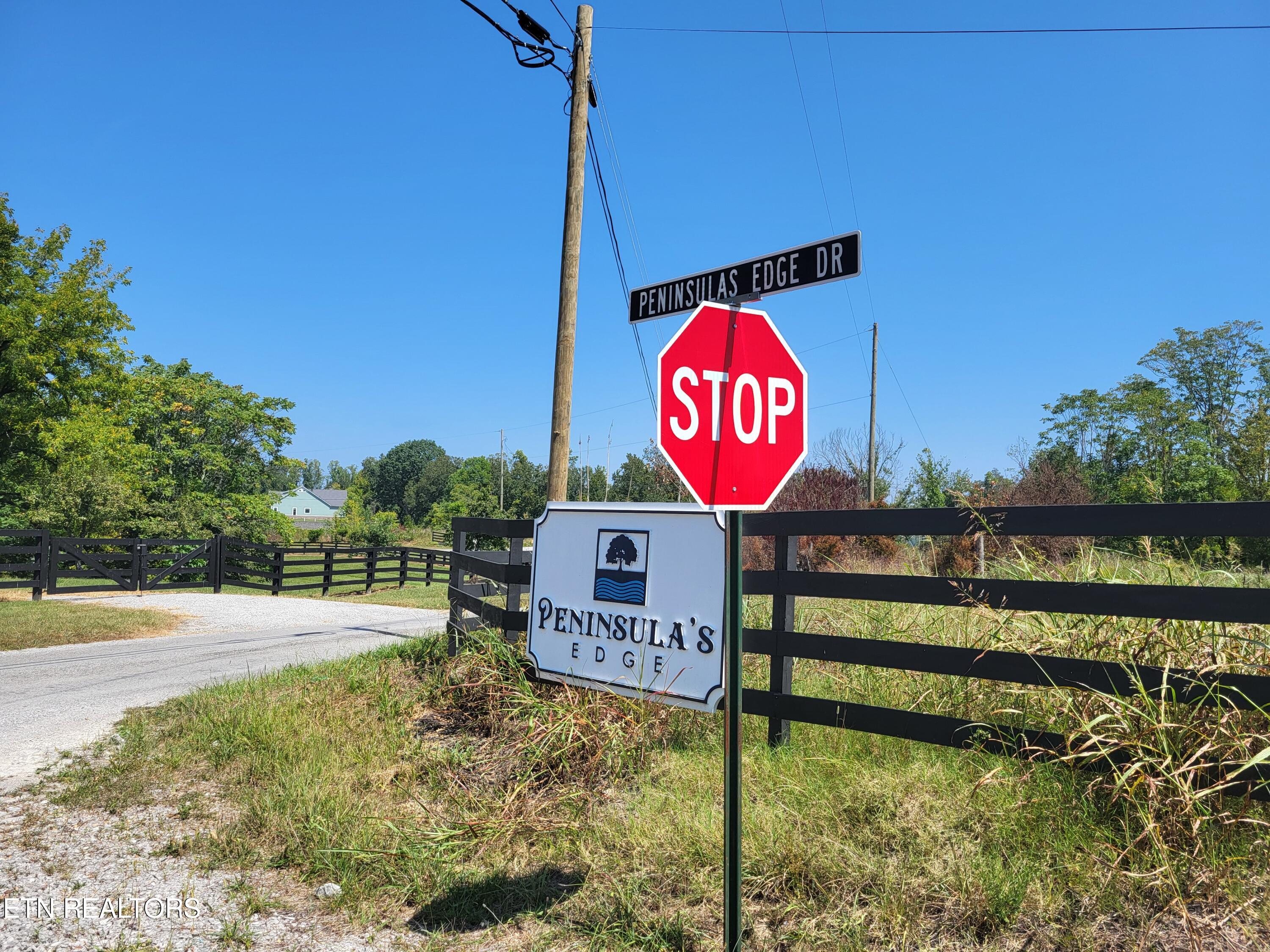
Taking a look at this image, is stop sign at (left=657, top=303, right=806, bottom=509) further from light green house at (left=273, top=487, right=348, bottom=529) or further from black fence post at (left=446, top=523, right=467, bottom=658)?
light green house at (left=273, top=487, right=348, bottom=529)

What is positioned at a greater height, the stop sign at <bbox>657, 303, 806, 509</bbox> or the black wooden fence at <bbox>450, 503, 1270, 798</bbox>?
the stop sign at <bbox>657, 303, 806, 509</bbox>

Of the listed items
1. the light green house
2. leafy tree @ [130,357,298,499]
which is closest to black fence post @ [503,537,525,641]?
leafy tree @ [130,357,298,499]

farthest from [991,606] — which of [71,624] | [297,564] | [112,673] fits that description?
[297,564]

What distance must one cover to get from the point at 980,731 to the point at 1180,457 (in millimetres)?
44360

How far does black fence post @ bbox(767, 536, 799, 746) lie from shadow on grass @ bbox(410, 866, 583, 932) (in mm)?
1613

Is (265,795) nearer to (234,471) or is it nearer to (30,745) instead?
(30,745)

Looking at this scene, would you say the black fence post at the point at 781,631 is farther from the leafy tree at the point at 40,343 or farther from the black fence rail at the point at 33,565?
the leafy tree at the point at 40,343

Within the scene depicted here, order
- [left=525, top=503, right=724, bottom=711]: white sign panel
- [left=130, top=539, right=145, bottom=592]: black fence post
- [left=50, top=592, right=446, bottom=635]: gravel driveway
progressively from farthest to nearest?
[left=130, top=539, right=145, bottom=592]: black fence post → [left=50, top=592, right=446, bottom=635]: gravel driveway → [left=525, top=503, right=724, bottom=711]: white sign panel

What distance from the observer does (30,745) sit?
5.51 meters

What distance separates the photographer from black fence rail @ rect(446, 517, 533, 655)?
19.1 ft

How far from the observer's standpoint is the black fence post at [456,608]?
6.62 meters

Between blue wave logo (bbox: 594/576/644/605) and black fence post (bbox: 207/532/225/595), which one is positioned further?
black fence post (bbox: 207/532/225/595)

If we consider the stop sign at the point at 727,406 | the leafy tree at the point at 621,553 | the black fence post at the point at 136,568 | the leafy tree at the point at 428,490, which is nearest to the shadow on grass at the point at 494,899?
the leafy tree at the point at 621,553

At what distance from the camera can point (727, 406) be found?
9.68 feet
